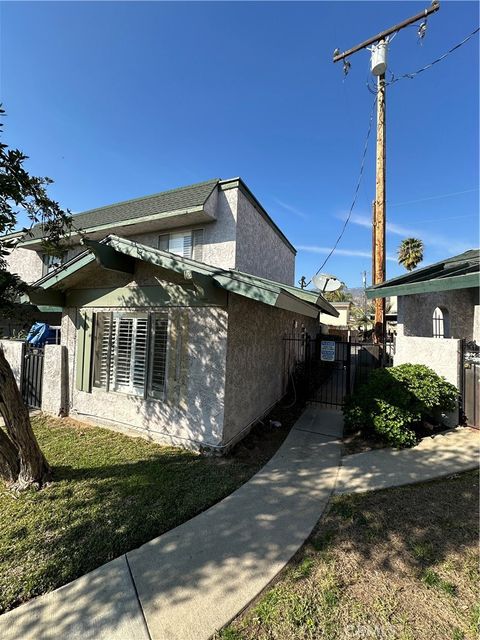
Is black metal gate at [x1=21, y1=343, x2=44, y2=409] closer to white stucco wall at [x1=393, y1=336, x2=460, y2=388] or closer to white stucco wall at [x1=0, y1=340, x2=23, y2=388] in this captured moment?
white stucco wall at [x1=0, y1=340, x2=23, y2=388]

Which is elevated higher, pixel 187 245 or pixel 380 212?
pixel 380 212

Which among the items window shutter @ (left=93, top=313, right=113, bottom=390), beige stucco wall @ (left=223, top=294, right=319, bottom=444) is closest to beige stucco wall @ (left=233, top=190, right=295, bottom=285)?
beige stucco wall @ (left=223, top=294, right=319, bottom=444)

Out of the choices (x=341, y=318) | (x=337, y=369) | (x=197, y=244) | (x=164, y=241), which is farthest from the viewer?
(x=341, y=318)

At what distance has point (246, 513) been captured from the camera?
3.75 metres

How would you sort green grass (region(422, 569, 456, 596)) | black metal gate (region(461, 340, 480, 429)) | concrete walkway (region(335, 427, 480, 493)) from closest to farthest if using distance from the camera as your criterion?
green grass (region(422, 569, 456, 596)) < concrete walkway (region(335, 427, 480, 493)) < black metal gate (region(461, 340, 480, 429))

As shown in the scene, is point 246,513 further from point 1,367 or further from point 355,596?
point 1,367

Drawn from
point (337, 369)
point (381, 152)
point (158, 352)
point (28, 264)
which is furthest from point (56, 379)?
point (381, 152)

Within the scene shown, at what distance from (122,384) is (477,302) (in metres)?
10.8

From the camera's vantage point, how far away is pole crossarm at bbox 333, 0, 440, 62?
922cm

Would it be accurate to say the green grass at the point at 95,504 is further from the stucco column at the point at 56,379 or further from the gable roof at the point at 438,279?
the gable roof at the point at 438,279

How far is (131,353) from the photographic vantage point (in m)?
6.37

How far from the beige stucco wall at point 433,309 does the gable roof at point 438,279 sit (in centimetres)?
58

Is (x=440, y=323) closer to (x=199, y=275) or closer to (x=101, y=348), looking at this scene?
(x=199, y=275)

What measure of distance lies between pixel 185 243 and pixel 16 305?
6.21 metres
